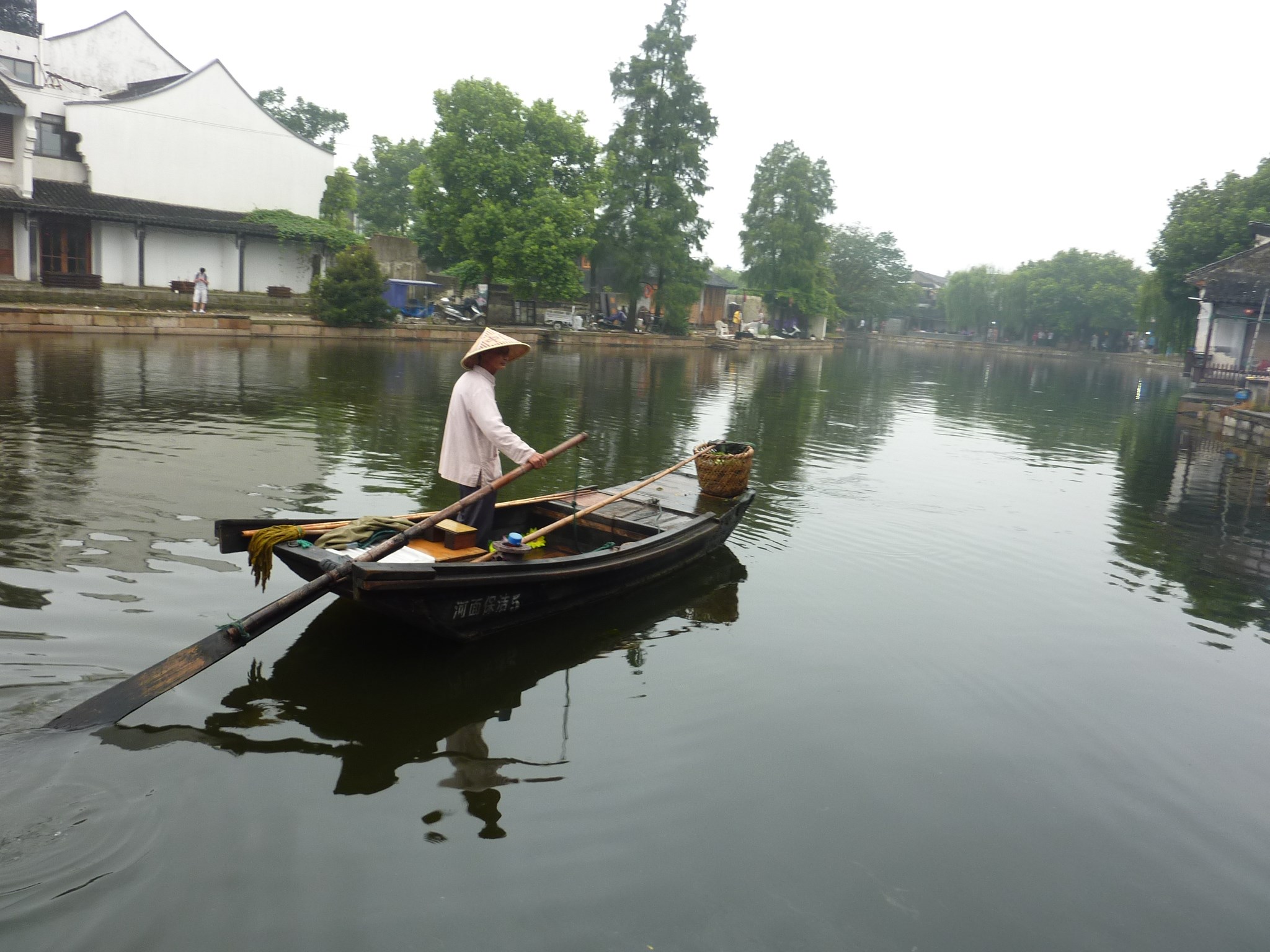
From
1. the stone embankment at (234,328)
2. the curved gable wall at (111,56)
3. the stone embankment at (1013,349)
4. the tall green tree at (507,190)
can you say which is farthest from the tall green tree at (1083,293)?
the curved gable wall at (111,56)

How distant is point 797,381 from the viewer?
105 feet

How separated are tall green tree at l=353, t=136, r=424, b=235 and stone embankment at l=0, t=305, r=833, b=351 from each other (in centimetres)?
1783

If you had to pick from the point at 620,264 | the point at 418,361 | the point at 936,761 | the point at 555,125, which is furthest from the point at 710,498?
the point at 620,264

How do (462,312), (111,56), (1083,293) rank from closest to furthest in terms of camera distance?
1. (462,312)
2. (111,56)
3. (1083,293)

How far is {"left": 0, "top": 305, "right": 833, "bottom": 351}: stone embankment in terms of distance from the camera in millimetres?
23453

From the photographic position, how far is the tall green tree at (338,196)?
37.2 meters

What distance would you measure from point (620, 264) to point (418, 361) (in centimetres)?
1999

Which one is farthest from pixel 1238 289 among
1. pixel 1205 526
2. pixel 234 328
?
pixel 234 328

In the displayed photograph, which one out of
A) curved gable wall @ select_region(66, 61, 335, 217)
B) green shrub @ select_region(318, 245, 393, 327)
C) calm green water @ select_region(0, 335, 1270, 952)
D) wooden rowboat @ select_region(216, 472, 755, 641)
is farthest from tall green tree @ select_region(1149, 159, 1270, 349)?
curved gable wall @ select_region(66, 61, 335, 217)

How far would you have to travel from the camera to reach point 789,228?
5553 cm

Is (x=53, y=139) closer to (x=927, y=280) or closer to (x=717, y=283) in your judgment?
(x=717, y=283)

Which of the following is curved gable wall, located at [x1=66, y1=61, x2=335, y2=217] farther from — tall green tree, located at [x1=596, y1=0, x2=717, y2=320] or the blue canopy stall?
tall green tree, located at [x1=596, y1=0, x2=717, y2=320]

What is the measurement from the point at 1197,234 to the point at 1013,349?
43490 millimetres

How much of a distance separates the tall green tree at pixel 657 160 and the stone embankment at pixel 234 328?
16.8 feet
